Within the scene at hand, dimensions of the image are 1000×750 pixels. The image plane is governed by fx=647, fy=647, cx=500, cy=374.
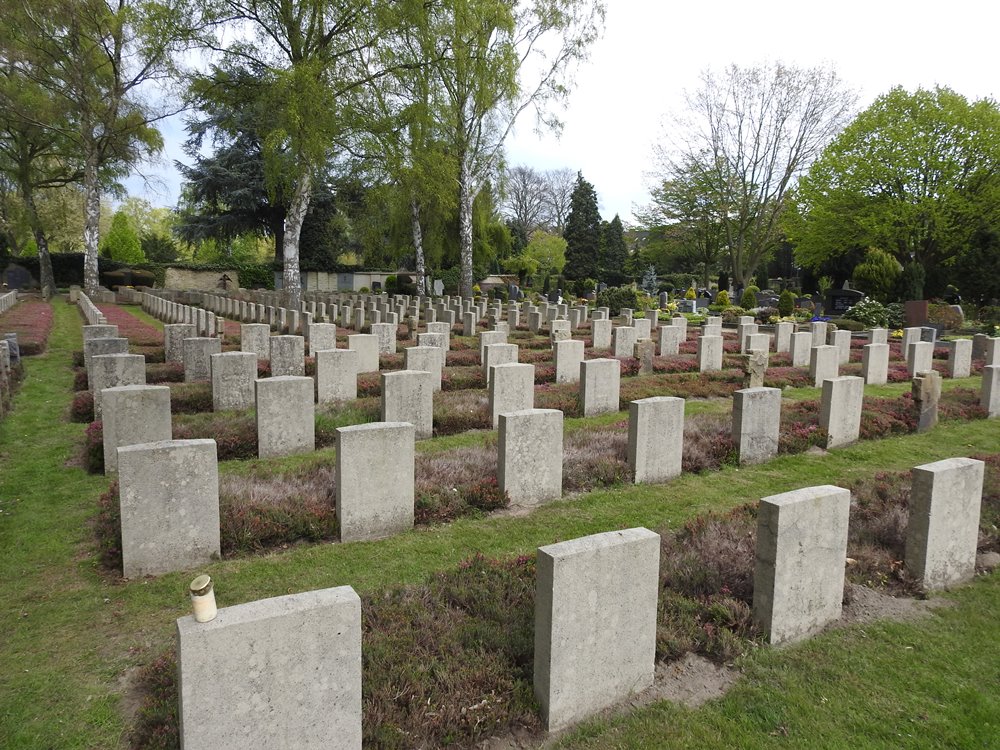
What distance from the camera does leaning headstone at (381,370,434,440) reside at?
26.7ft

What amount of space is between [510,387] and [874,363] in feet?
29.0

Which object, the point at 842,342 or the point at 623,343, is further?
the point at 842,342

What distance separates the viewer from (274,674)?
258cm

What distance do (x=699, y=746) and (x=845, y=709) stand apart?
2.83ft

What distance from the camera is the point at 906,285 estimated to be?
104 ft

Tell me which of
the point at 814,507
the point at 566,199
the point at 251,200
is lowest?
the point at 814,507

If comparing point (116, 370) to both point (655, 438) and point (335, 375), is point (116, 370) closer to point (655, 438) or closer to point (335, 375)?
point (335, 375)

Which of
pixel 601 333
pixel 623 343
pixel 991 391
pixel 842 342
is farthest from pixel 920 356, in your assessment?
pixel 601 333

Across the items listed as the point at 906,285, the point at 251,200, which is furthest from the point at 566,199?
the point at 906,285

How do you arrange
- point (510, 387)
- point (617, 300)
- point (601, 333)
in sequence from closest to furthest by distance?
point (510, 387), point (601, 333), point (617, 300)

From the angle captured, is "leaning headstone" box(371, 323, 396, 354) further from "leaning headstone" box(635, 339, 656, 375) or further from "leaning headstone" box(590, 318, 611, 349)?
"leaning headstone" box(635, 339, 656, 375)

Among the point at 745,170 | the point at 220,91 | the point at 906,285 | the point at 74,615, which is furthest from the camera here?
the point at 745,170

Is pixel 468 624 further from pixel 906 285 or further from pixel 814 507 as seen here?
pixel 906 285

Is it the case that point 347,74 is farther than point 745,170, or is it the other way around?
point 745,170
